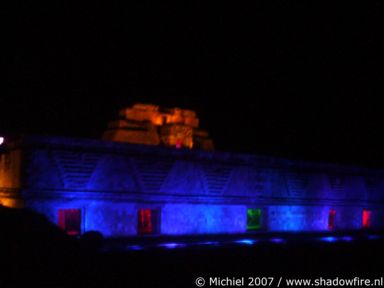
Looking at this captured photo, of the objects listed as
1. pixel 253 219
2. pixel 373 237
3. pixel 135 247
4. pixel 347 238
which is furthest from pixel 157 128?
pixel 373 237

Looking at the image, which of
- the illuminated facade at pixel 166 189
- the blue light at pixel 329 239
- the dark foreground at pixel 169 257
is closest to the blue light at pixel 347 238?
the dark foreground at pixel 169 257

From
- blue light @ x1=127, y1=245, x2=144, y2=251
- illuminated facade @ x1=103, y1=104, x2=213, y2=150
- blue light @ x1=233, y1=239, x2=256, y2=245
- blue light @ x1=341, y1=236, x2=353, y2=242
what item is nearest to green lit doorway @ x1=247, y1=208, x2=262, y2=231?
blue light @ x1=233, y1=239, x2=256, y2=245

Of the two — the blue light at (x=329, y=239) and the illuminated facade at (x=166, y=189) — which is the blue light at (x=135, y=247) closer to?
the illuminated facade at (x=166, y=189)

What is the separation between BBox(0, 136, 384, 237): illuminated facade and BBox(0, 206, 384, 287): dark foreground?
99 cm

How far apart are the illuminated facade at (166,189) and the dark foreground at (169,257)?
0.99 meters

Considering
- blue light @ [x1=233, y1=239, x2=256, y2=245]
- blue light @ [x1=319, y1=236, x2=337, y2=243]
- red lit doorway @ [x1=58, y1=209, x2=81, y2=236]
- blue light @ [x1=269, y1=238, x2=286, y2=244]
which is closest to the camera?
red lit doorway @ [x1=58, y1=209, x2=81, y2=236]

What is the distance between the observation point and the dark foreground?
4938mm

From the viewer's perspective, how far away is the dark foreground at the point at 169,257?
494 cm

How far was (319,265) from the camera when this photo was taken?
1503 centimetres

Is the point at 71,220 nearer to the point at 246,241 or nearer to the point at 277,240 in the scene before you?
the point at 246,241

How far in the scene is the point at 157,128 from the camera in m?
26.0

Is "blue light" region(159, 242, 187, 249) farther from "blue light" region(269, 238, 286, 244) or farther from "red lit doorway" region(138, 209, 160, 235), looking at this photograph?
"blue light" region(269, 238, 286, 244)

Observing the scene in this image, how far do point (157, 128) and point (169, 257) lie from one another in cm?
1125

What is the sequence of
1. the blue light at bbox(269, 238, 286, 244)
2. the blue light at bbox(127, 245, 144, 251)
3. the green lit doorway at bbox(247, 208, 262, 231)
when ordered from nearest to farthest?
the blue light at bbox(127, 245, 144, 251)
the blue light at bbox(269, 238, 286, 244)
the green lit doorway at bbox(247, 208, 262, 231)
